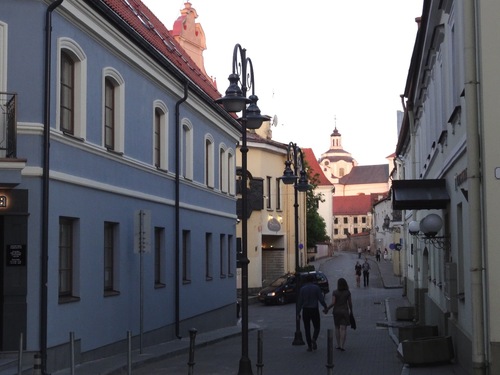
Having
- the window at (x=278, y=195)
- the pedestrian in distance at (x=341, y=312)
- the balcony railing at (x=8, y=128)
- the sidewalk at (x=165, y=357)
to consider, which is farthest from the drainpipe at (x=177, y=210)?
the window at (x=278, y=195)

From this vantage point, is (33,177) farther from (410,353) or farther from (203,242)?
(203,242)

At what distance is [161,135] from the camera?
73.8ft

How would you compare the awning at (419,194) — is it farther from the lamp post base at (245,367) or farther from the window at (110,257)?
the window at (110,257)

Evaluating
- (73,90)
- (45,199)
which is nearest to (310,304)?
(73,90)

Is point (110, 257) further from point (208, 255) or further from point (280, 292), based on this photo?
point (280, 292)

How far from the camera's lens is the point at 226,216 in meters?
31.0

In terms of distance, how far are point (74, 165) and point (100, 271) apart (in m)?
2.50

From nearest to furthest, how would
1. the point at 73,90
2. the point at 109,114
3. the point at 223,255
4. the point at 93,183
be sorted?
the point at 73,90, the point at 93,183, the point at 109,114, the point at 223,255

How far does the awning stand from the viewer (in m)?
16.9

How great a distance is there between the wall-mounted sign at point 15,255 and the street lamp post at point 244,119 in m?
3.68

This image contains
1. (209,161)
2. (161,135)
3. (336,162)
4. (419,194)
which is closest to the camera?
(419,194)

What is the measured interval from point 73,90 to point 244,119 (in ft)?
11.6

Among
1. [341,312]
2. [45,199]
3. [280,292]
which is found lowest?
[280,292]

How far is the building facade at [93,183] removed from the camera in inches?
551
